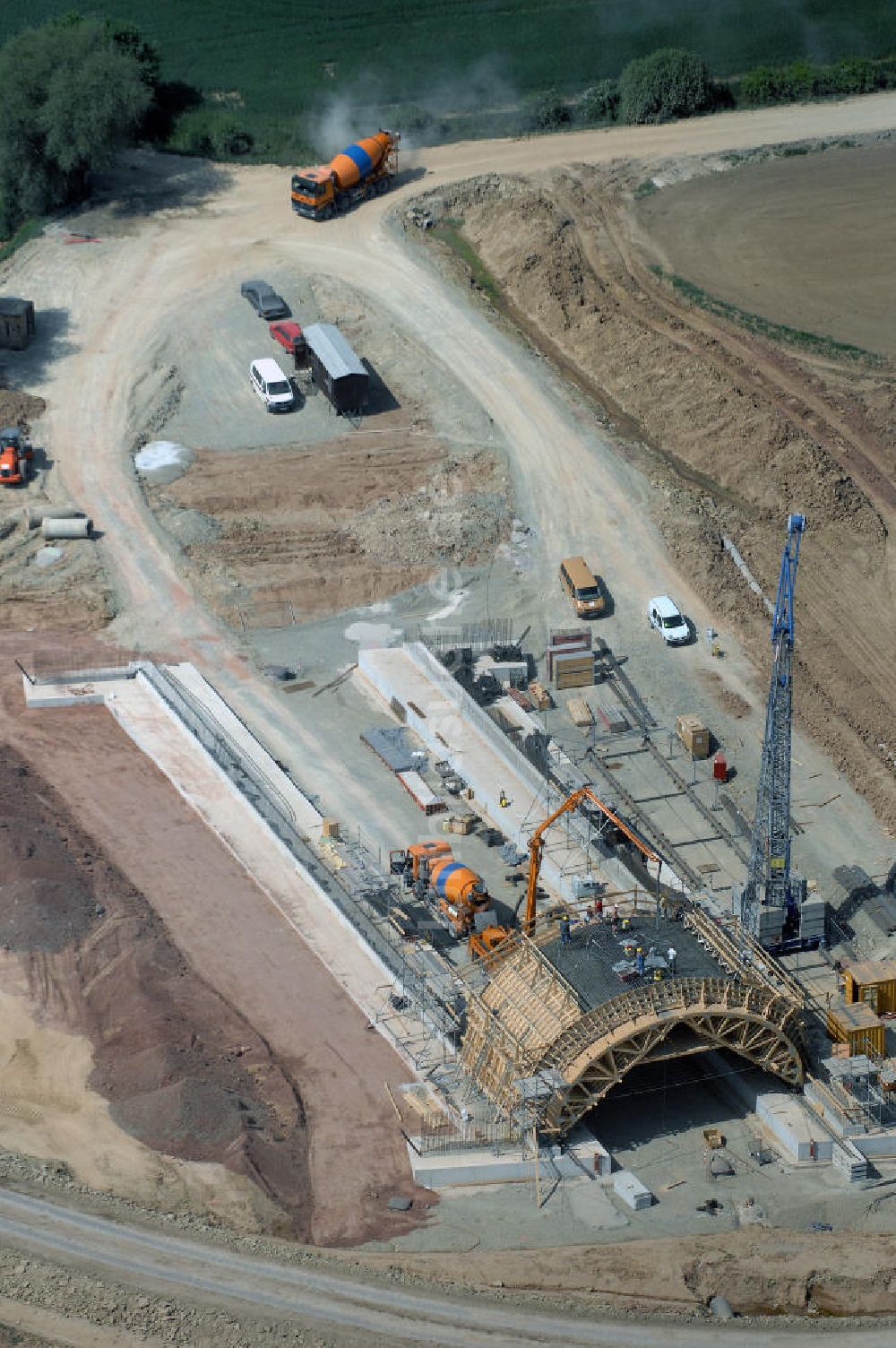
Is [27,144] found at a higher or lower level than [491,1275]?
higher

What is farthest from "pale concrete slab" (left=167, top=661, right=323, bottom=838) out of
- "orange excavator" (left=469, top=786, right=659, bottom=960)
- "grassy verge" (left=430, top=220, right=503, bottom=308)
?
"grassy verge" (left=430, top=220, right=503, bottom=308)

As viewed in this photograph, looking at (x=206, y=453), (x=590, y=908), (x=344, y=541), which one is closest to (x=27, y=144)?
(x=206, y=453)

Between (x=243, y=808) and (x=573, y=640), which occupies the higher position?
(x=573, y=640)

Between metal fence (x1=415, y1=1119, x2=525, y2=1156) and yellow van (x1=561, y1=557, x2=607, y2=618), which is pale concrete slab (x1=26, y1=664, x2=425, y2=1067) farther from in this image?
yellow van (x1=561, y1=557, x2=607, y2=618)

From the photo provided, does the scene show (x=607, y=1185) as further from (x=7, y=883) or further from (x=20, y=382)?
(x=20, y=382)

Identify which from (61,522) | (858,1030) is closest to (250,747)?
(61,522)

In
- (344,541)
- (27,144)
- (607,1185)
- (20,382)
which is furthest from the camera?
(27,144)

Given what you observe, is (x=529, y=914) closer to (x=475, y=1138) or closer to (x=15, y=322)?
(x=475, y=1138)
